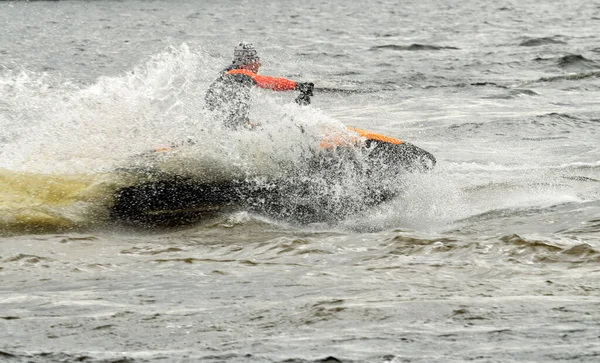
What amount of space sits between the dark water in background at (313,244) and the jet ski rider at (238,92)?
245 mm

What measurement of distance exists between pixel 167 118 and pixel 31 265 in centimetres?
348

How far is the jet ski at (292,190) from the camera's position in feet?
30.2

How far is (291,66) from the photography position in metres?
24.6

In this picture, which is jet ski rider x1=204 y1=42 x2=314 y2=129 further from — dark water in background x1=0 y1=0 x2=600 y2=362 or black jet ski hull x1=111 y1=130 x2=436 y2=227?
black jet ski hull x1=111 y1=130 x2=436 y2=227

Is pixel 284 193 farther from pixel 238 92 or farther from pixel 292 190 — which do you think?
pixel 238 92

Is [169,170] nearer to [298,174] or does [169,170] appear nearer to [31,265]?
[298,174]

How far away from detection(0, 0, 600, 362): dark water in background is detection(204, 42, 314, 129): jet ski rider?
0.24m

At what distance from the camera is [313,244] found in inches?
317

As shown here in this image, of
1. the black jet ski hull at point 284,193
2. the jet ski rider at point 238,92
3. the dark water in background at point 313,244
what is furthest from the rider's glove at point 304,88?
the black jet ski hull at point 284,193

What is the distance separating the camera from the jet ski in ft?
30.2

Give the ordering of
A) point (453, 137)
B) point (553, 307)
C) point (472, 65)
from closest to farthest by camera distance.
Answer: point (553, 307) < point (453, 137) < point (472, 65)

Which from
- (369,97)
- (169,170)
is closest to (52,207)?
(169,170)

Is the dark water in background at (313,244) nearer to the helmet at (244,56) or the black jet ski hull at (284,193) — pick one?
the black jet ski hull at (284,193)

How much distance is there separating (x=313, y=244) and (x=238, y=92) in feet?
9.39
